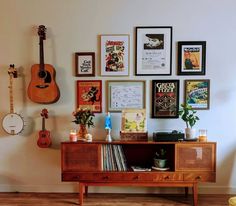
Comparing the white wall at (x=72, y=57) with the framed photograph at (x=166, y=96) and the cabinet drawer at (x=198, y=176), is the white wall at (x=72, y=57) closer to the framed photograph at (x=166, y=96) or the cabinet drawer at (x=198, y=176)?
the framed photograph at (x=166, y=96)

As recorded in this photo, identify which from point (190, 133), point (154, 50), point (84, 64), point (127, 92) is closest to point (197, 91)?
point (190, 133)

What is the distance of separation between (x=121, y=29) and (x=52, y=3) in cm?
86

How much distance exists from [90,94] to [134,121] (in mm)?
632

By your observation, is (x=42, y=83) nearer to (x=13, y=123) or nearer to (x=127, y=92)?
(x=13, y=123)

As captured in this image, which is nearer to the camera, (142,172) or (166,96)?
(142,172)

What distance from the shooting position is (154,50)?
2969 millimetres

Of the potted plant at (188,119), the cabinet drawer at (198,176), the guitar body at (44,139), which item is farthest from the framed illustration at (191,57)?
Answer: the guitar body at (44,139)

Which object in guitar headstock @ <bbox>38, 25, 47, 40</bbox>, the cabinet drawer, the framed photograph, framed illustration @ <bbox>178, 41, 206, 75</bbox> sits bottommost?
the cabinet drawer

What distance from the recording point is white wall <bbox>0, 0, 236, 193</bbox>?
2949mm

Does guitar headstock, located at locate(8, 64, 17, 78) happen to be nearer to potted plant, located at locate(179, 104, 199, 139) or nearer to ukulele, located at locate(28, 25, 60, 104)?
ukulele, located at locate(28, 25, 60, 104)

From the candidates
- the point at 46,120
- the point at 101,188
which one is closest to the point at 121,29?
the point at 46,120

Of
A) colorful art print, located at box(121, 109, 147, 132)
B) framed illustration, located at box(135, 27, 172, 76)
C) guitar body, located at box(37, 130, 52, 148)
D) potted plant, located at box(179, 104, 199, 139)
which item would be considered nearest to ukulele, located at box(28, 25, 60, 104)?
guitar body, located at box(37, 130, 52, 148)

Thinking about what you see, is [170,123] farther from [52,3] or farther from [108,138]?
[52,3]

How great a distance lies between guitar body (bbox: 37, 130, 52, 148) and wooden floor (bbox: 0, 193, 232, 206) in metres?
0.59
